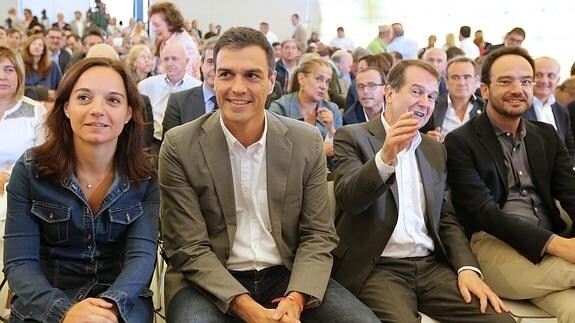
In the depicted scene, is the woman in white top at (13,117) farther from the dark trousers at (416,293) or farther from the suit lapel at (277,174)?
the dark trousers at (416,293)

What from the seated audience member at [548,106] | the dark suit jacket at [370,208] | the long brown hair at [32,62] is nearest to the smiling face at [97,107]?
the dark suit jacket at [370,208]

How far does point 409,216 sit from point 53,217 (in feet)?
4.47

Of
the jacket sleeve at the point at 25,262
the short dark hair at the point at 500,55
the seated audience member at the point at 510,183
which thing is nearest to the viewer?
the jacket sleeve at the point at 25,262

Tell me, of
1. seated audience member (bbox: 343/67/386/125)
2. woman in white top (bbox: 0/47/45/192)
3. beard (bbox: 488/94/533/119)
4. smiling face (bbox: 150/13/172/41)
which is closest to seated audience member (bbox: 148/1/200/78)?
smiling face (bbox: 150/13/172/41)

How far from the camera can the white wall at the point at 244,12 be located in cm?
1700

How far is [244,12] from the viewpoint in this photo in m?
17.4

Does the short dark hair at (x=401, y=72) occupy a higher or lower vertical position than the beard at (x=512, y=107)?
higher

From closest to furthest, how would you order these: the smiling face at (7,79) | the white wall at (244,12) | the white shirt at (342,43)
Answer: the smiling face at (7,79)
the white shirt at (342,43)
the white wall at (244,12)

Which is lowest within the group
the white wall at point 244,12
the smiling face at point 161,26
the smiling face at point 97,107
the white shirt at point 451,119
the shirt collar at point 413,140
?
the white shirt at point 451,119

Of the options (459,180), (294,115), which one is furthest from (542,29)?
(459,180)

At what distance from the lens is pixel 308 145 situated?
7.40 ft

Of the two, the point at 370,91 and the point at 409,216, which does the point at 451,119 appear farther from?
the point at 409,216

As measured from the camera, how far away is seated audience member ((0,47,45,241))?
3.29 m

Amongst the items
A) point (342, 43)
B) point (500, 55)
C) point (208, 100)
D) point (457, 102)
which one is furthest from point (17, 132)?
point (342, 43)
